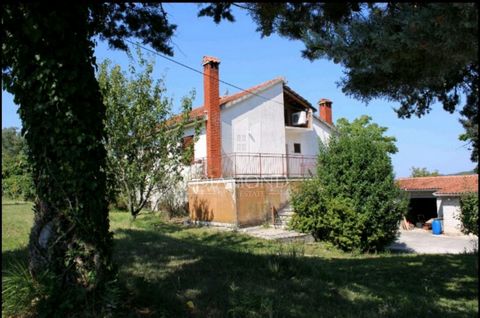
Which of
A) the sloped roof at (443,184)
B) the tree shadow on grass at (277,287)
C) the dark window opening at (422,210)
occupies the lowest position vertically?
the dark window opening at (422,210)

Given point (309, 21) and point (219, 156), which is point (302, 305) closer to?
point (309, 21)

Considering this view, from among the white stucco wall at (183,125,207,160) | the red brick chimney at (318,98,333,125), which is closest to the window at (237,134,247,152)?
the white stucco wall at (183,125,207,160)

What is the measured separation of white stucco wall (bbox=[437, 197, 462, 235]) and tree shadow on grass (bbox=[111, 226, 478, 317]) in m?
20.8

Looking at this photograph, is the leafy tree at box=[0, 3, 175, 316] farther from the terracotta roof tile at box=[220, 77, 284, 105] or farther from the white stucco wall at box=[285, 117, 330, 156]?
the white stucco wall at box=[285, 117, 330, 156]

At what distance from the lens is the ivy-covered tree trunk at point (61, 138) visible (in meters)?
4.17

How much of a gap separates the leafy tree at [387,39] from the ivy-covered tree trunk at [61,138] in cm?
201

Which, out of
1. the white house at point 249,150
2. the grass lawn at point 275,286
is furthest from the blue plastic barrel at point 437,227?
the grass lawn at point 275,286

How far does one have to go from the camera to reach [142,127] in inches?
631

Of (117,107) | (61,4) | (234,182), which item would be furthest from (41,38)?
(234,182)

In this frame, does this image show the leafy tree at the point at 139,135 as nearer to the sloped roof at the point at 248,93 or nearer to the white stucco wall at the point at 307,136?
the sloped roof at the point at 248,93

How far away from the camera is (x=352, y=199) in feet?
50.2

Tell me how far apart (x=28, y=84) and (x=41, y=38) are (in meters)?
0.46

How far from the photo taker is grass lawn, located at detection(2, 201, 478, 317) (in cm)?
471

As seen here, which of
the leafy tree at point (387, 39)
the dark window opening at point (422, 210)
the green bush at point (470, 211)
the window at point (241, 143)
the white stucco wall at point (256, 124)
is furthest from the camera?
the dark window opening at point (422, 210)
